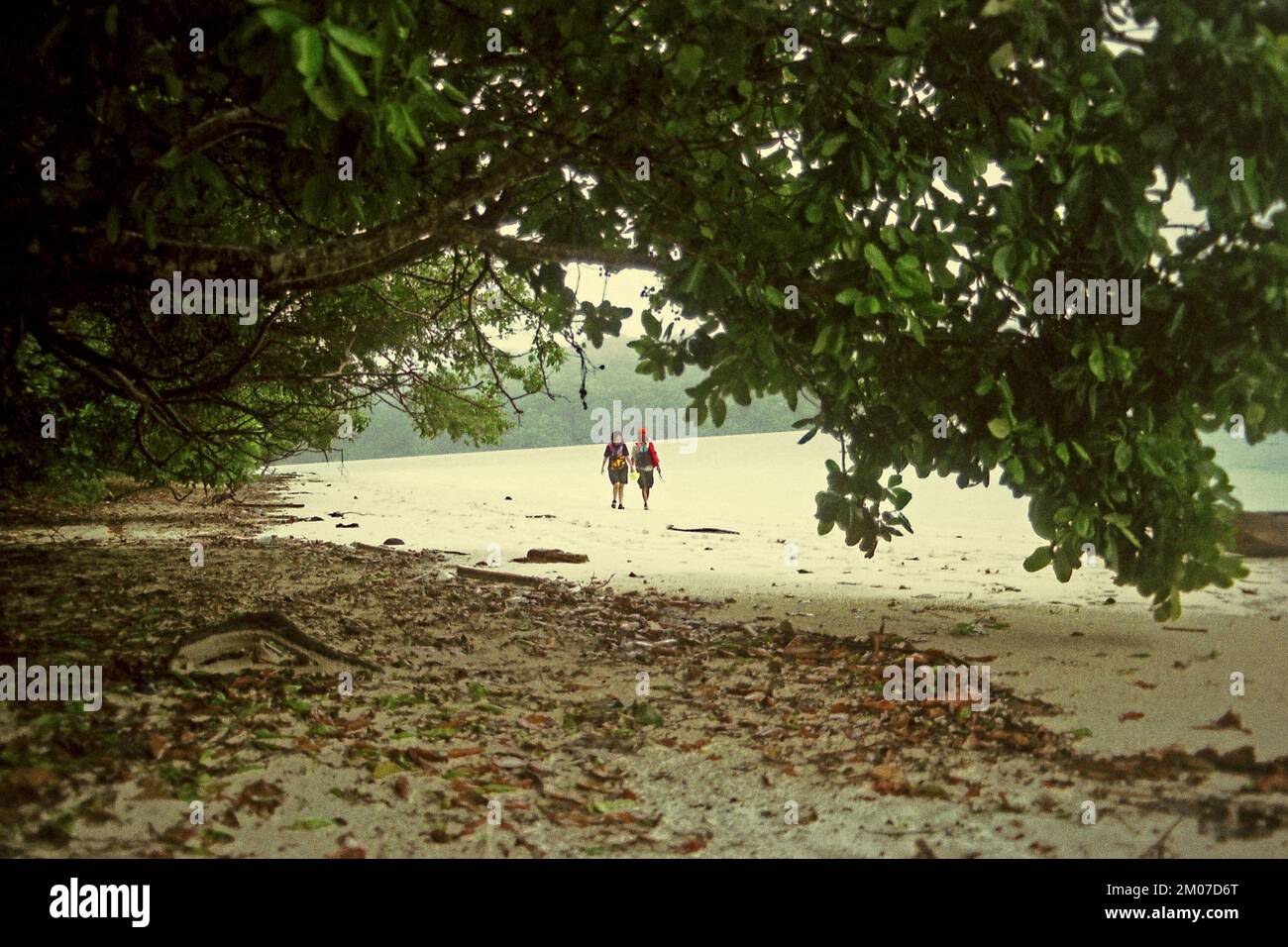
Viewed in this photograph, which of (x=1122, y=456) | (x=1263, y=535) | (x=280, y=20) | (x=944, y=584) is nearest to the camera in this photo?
(x=280, y=20)

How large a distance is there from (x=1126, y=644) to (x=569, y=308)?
5.37m

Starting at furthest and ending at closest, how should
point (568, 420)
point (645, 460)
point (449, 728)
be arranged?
point (568, 420), point (645, 460), point (449, 728)

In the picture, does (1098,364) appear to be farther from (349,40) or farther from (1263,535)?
(1263,535)

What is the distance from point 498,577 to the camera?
11438 mm

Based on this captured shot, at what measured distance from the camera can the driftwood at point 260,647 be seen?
6.38m

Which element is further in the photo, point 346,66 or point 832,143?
point 832,143

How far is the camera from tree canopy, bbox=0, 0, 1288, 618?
493 cm

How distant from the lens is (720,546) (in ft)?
48.4

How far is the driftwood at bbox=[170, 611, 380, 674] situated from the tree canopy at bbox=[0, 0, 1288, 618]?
7.33 feet

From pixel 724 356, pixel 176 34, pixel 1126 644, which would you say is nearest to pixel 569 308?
pixel 724 356

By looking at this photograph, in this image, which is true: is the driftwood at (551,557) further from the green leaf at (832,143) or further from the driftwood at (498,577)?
the green leaf at (832,143)

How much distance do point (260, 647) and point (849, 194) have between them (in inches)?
187

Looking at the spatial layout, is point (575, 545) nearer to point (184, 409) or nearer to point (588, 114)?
point (184, 409)

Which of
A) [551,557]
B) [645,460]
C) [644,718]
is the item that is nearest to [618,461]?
[645,460]
